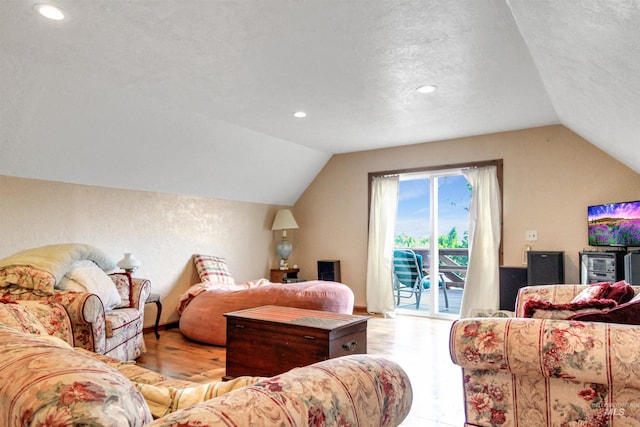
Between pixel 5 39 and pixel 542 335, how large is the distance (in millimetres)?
3464

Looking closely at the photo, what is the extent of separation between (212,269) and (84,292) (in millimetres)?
2364

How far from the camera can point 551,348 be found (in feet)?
6.01

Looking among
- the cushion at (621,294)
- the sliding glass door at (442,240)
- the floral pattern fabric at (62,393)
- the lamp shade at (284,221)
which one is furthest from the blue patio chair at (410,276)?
the floral pattern fabric at (62,393)

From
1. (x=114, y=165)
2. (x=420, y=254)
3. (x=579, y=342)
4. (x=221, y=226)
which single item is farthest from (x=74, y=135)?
(x=420, y=254)

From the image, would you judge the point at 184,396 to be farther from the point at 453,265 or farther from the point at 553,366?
the point at 453,265

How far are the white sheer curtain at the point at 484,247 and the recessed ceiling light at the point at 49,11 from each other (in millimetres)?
4601

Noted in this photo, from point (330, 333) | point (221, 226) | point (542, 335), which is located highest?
point (221, 226)

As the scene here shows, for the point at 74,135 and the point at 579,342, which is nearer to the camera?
the point at 579,342

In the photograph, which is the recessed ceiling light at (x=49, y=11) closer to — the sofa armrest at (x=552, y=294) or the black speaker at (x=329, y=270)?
the sofa armrest at (x=552, y=294)

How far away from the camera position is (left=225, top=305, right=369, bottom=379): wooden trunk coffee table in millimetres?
2740

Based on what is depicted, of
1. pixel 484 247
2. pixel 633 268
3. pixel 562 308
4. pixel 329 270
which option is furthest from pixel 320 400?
pixel 329 270

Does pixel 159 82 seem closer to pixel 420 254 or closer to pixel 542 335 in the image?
pixel 542 335

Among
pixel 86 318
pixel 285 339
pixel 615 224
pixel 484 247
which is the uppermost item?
pixel 615 224

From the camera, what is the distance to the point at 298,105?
13.5ft
